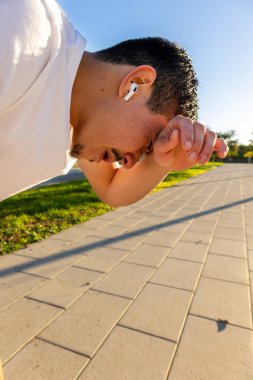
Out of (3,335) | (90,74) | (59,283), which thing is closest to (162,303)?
(59,283)

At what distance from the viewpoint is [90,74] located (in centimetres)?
121

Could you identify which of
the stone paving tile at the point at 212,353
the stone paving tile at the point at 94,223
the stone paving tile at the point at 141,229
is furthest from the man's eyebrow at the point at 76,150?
the stone paving tile at the point at 94,223

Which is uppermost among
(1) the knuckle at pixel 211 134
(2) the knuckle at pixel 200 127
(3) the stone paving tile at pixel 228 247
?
(2) the knuckle at pixel 200 127

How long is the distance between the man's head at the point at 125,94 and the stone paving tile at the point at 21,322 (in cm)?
140

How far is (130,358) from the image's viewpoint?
186 centimetres

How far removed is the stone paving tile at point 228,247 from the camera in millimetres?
3881

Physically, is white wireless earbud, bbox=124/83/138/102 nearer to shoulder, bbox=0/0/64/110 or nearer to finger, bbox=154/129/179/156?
finger, bbox=154/129/179/156

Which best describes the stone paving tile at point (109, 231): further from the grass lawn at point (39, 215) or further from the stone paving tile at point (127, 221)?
the grass lawn at point (39, 215)

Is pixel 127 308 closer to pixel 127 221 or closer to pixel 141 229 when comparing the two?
pixel 141 229

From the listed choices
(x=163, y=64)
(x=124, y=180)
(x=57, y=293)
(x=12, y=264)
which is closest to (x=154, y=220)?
(x=12, y=264)

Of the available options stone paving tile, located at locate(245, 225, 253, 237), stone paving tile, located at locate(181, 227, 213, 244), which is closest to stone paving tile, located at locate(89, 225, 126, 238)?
stone paving tile, located at locate(181, 227, 213, 244)

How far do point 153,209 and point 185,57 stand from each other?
5.24 m

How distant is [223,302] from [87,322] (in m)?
1.23

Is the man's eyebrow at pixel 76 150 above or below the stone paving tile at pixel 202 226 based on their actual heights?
above
